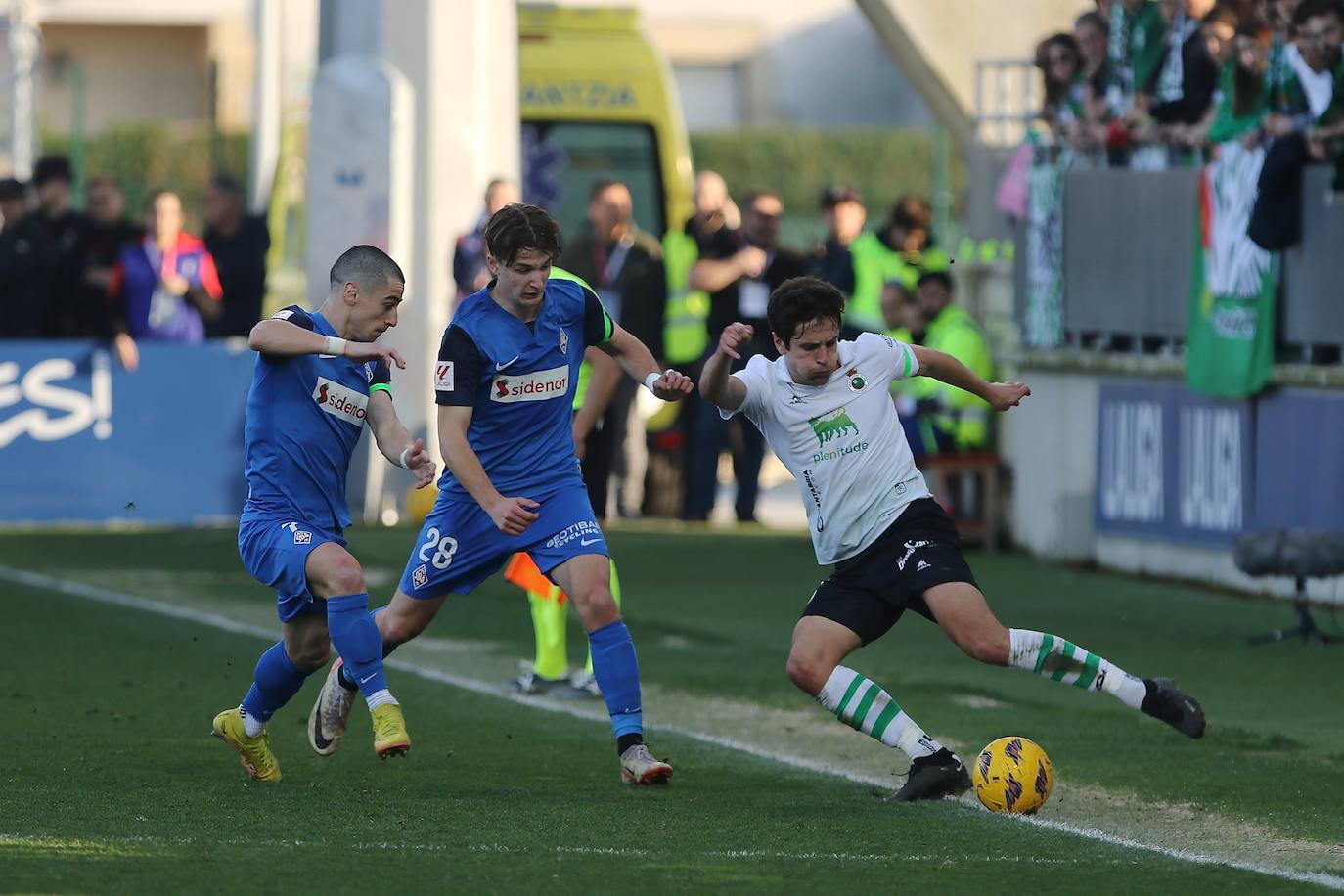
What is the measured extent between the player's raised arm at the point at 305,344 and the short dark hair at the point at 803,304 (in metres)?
1.23

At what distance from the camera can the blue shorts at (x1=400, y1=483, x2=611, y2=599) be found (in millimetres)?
8727

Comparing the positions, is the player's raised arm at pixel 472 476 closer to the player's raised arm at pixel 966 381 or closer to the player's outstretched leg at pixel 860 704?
the player's outstretched leg at pixel 860 704

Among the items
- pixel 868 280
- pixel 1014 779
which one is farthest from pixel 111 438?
pixel 1014 779

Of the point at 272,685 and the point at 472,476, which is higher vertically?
the point at 472,476

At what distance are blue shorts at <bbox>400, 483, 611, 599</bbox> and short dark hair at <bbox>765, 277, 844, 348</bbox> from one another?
3.19ft

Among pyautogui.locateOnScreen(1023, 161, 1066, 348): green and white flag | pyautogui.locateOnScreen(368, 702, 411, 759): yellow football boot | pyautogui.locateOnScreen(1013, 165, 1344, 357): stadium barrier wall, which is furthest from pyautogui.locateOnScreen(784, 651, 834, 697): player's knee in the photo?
pyautogui.locateOnScreen(1023, 161, 1066, 348): green and white flag

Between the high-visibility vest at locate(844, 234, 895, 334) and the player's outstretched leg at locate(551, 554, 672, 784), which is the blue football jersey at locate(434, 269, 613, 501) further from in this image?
the high-visibility vest at locate(844, 234, 895, 334)

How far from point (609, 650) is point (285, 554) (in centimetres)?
113

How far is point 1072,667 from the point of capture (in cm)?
856

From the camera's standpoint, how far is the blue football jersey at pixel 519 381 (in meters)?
8.59

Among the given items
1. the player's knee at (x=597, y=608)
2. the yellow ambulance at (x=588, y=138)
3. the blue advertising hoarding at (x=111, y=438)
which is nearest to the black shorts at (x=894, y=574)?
the player's knee at (x=597, y=608)

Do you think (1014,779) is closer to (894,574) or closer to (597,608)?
(894,574)

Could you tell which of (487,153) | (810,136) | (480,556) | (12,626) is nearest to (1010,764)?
(480,556)

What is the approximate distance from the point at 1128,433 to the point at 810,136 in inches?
1278
